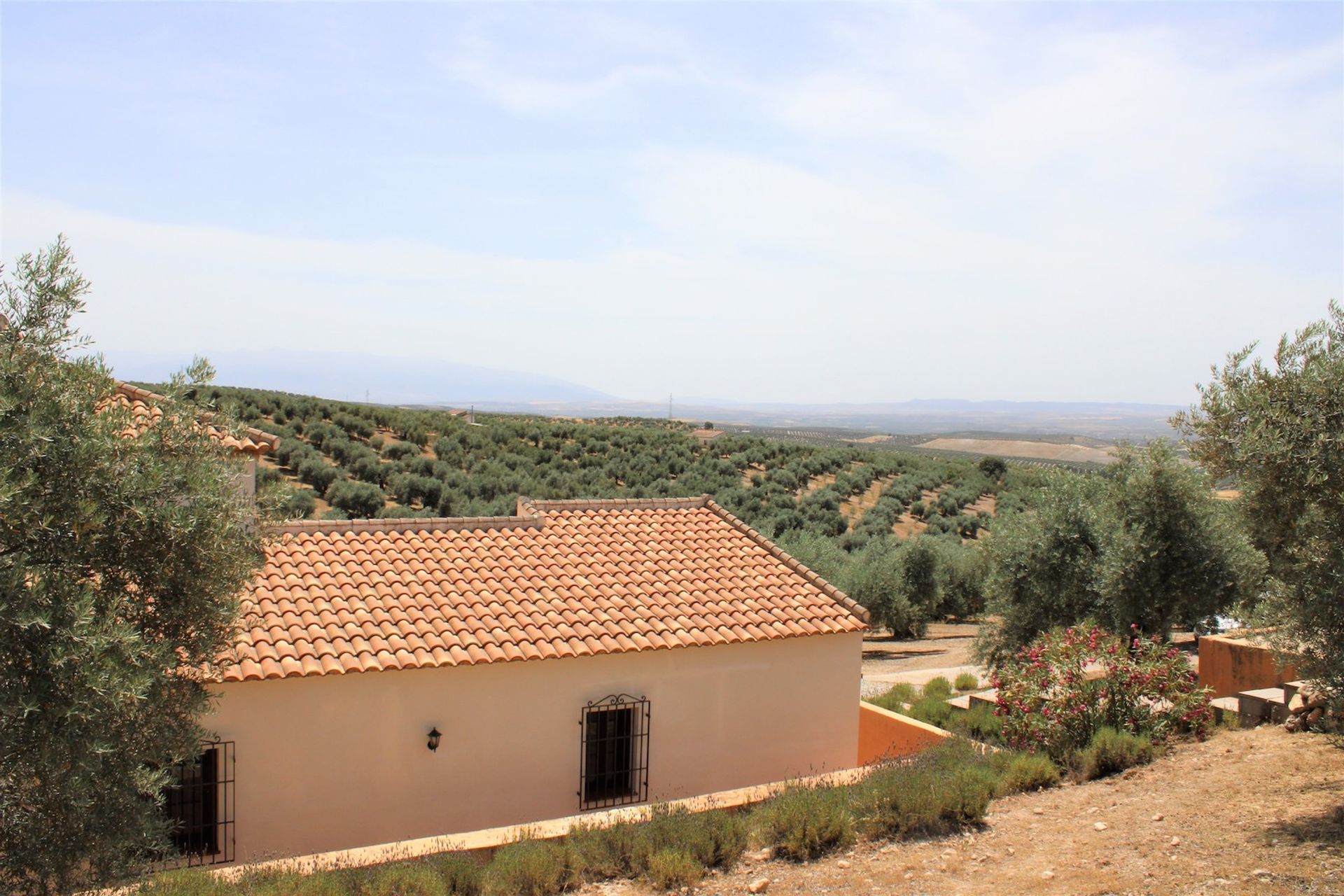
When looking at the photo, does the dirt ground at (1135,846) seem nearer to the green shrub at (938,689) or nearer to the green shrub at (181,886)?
the green shrub at (181,886)

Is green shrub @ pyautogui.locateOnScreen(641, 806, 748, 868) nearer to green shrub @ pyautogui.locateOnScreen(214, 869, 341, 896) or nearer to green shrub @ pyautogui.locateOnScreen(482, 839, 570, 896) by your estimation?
green shrub @ pyautogui.locateOnScreen(482, 839, 570, 896)

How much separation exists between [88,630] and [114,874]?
1537 millimetres

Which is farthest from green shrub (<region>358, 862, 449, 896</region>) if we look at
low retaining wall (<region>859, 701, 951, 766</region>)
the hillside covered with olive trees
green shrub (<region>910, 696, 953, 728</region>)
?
the hillside covered with olive trees

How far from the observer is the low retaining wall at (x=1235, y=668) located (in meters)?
12.0

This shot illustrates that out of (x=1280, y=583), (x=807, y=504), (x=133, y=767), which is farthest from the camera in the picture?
(x=807, y=504)

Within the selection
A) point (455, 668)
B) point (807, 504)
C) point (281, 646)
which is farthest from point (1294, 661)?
point (807, 504)

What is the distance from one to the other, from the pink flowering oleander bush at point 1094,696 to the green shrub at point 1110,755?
0.34m

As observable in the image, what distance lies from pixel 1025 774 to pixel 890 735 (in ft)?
10.7

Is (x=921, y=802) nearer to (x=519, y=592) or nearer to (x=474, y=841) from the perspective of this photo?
(x=474, y=841)

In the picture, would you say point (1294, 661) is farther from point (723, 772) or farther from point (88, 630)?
point (88, 630)

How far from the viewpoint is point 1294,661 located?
695 cm

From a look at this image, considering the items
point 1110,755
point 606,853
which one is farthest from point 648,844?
point 1110,755

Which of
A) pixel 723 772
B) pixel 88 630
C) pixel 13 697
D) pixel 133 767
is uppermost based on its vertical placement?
pixel 88 630

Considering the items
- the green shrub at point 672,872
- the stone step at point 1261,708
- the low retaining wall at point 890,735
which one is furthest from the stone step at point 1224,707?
the green shrub at point 672,872
